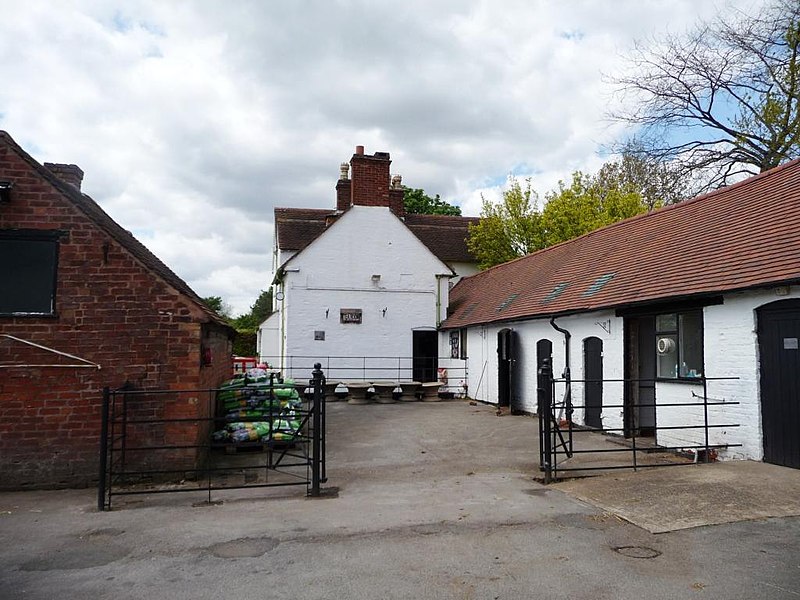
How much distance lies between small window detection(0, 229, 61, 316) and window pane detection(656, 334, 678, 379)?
9.68 metres

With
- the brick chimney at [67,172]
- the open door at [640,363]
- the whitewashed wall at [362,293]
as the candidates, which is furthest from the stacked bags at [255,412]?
the whitewashed wall at [362,293]

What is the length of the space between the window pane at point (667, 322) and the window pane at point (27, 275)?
9762mm

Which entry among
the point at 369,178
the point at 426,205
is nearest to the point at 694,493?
the point at 369,178

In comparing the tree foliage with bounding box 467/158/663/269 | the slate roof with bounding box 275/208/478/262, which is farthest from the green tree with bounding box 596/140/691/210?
the slate roof with bounding box 275/208/478/262

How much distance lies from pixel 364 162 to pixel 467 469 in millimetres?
15258

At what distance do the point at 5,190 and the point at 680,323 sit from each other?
10.5m

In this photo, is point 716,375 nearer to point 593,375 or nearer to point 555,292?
point 593,375

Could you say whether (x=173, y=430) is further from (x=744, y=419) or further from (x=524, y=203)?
(x=524, y=203)

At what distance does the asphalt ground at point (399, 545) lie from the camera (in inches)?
174

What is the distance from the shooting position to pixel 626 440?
11.1 meters

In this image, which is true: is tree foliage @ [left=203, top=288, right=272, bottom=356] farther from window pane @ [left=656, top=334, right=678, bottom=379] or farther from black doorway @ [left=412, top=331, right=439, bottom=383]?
window pane @ [left=656, top=334, right=678, bottom=379]

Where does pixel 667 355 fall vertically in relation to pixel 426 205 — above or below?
below

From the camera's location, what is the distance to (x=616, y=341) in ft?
39.3

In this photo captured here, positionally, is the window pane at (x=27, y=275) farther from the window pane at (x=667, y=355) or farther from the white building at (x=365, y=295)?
the white building at (x=365, y=295)
